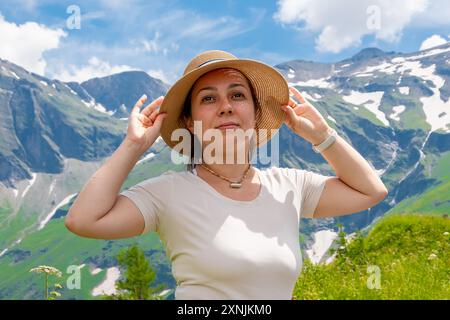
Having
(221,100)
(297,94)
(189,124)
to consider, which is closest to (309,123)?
(297,94)

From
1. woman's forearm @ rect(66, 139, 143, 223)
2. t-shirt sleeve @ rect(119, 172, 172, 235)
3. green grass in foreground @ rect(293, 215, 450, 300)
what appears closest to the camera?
woman's forearm @ rect(66, 139, 143, 223)

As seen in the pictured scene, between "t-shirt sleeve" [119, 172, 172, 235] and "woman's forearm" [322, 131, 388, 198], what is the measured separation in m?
1.47

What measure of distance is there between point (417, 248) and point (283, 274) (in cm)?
1140

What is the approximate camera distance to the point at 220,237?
13.2ft

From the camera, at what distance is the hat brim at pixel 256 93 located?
4.48 meters

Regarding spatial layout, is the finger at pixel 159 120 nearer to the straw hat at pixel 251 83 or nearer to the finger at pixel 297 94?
the straw hat at pixel 251 83

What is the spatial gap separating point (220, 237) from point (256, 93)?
5.04 feet

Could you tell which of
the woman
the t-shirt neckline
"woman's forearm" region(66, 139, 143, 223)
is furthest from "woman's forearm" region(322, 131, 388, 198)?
"woman's forearm" region(66, 139, 143, 223)

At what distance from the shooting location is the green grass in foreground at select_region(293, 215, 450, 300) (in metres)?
8.96

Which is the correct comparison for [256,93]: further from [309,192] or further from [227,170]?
[309,192]

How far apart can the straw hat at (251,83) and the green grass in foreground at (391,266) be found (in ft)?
15.1

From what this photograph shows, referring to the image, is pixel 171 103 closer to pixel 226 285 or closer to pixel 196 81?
pixel 196 81

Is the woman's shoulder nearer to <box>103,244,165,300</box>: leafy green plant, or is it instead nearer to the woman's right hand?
the woman's right hand

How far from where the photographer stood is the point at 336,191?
480 centimetres
